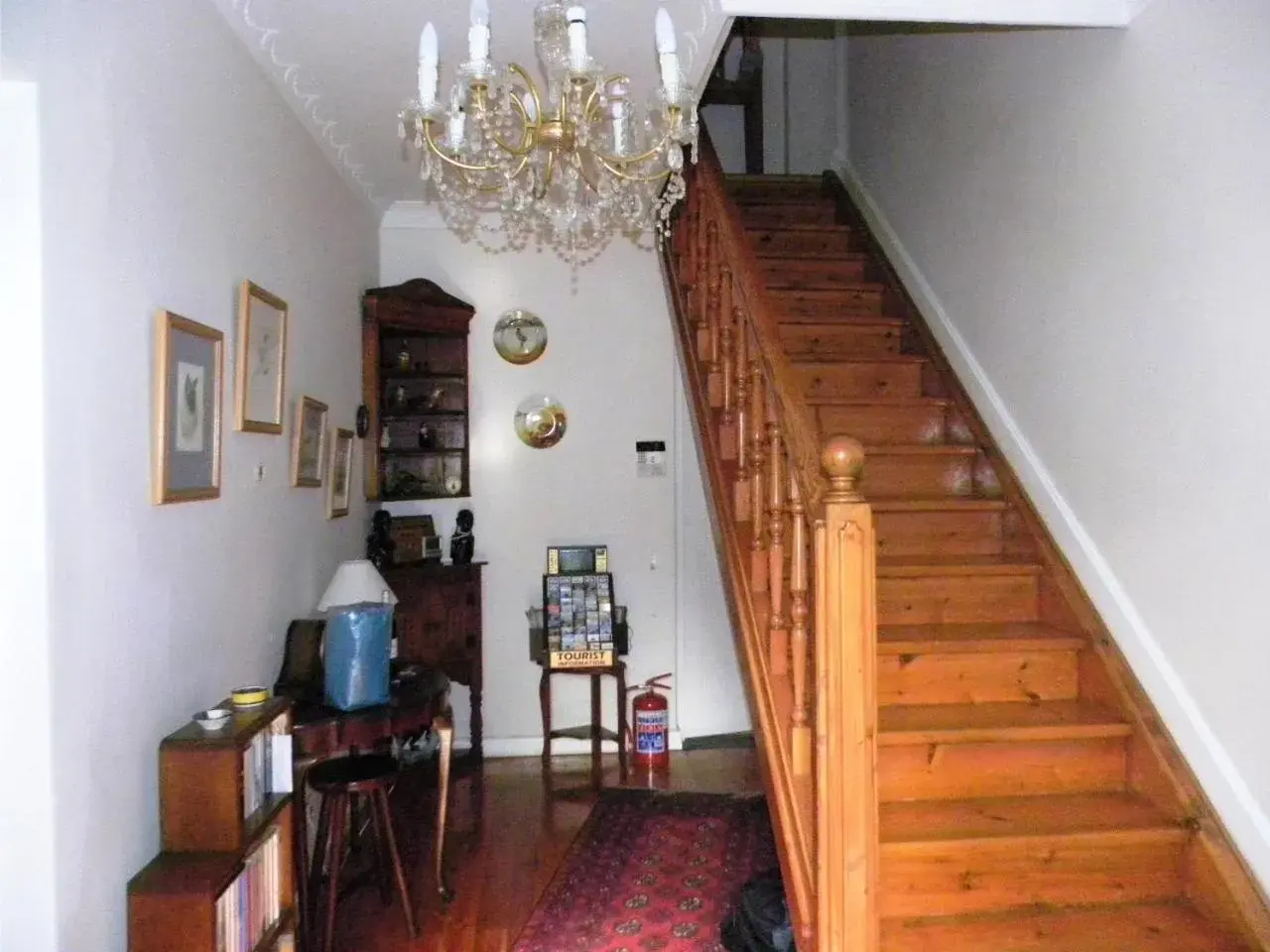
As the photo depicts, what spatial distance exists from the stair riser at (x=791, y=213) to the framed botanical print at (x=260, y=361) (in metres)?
2.67

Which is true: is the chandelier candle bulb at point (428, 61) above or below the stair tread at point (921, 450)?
above

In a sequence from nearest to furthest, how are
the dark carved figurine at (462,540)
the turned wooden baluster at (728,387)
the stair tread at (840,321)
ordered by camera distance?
the turned wooden baluster at (728,387) → the stair tread at (840,321) → the dark carved figurine at (462,540)

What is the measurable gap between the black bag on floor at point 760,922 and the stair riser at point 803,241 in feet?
9.71

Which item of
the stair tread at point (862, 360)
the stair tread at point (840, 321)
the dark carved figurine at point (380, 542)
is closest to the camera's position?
the stair tread at point (862, 360)

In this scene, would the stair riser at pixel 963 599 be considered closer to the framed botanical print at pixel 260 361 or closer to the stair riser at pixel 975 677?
the stair riser at pixel 975 677

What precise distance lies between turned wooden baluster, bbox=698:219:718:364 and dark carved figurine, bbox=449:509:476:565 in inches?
64.6

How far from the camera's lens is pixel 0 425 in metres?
1.43

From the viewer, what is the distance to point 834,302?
3.99 metres

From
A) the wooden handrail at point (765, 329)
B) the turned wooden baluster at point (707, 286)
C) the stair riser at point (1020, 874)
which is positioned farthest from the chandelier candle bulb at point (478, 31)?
the stair riser at point (1020, 874)

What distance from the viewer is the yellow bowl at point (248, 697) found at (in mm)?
2059

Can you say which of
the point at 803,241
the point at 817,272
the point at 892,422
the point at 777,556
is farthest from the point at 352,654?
the point at 803,241

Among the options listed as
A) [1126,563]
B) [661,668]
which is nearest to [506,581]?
[661,668]

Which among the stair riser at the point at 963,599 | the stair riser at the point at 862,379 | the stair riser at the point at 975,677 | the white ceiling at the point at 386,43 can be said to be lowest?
the stair riser at the point at 975,677

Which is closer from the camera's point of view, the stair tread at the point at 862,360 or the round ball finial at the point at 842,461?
the round ball finial at the point at 842,461
